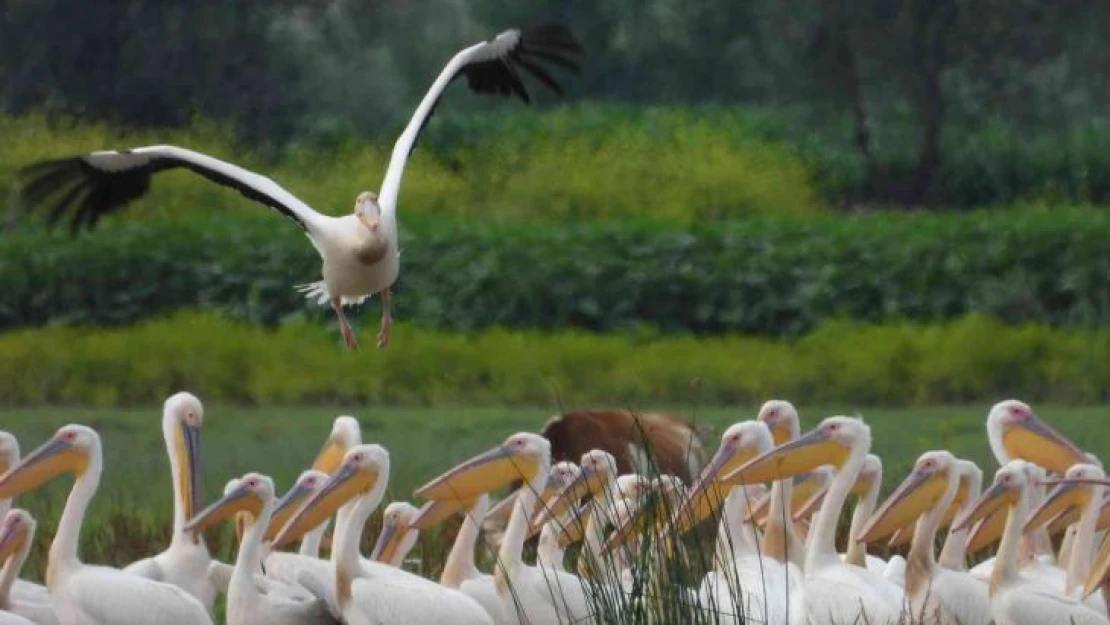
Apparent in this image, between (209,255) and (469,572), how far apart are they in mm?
10558

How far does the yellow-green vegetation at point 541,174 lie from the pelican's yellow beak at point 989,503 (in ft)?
38.1

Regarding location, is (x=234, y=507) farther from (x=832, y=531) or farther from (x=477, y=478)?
(x=832, y=531)

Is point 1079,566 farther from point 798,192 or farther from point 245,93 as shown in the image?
point 245,93

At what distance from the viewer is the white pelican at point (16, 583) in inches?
270

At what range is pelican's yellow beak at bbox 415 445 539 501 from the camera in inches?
285

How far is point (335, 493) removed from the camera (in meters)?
7.23

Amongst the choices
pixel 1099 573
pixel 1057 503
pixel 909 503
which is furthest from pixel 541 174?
pixel 1099 573

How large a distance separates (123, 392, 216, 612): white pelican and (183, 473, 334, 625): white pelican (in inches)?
2.9

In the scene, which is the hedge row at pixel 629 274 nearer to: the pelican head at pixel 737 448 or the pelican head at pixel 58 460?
the pelican head at pixel 58 460

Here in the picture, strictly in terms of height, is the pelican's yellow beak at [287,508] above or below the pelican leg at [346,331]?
below

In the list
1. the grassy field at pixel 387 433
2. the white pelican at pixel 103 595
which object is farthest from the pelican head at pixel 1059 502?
the grassy field at pixel 387 433

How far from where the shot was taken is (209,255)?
17.4 meters

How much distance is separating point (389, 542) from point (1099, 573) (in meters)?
2.06

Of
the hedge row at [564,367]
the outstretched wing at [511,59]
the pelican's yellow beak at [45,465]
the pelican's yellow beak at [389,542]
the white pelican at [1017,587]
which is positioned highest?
the outstretched wing at [511,59]
